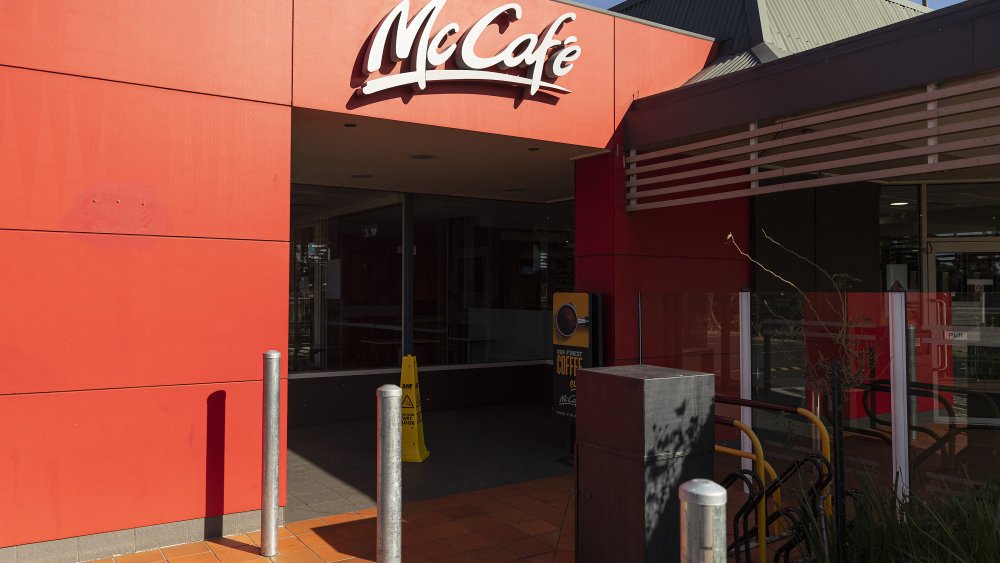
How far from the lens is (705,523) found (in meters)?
2.08

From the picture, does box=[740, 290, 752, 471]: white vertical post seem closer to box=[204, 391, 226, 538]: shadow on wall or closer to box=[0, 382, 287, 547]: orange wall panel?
box=[0, 382, 287, 547]: orange wall panel

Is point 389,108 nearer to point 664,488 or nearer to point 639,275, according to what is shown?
point 639,275

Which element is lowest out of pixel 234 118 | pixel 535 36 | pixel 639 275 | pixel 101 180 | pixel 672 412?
pixel 672 412

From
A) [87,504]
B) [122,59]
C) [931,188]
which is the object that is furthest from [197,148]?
[931,188]

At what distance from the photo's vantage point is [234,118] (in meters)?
5.36

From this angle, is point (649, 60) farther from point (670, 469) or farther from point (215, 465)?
point (215, 465)

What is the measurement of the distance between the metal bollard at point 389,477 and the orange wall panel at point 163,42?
9.08 ft

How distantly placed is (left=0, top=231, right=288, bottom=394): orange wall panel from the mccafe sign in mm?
1509

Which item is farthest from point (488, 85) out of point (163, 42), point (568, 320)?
point (163, 42)

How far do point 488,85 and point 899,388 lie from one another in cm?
394

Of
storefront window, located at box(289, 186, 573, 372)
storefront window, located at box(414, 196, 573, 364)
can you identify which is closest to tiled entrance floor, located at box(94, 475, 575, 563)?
storefront window, located at box(289, 186, 573, 372)

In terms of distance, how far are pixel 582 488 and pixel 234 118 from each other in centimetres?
343

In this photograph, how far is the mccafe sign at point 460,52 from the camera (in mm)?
6000

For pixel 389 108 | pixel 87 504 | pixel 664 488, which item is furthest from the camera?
pixel 389 108
